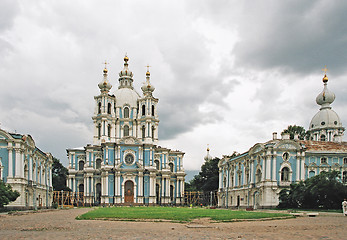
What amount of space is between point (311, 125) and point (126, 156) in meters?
37.2

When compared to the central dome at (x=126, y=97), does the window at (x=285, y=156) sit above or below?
below

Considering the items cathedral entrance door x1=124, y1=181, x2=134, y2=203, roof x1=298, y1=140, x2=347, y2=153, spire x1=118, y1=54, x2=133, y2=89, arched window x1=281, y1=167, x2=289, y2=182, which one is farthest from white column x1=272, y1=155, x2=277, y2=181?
spire x1=118, y1=54, x2=133, y2=89

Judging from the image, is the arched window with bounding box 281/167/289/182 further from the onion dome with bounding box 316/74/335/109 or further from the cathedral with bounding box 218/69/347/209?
the onion dome with bounding box 316/74/335/109

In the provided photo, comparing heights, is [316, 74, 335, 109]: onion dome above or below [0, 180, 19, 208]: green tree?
above

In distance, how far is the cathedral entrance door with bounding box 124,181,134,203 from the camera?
5978 centimetres

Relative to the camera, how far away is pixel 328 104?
224 ft

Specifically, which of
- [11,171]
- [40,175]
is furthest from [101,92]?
[11,171]

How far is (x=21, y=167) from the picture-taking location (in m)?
36.8

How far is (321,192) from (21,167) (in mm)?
29923

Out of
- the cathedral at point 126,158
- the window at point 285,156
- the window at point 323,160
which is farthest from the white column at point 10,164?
the window at point 323,160

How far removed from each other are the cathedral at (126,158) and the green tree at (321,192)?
29.8 m

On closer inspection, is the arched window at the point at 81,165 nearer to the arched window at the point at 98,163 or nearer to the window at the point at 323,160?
the arched window at the point at 98,163

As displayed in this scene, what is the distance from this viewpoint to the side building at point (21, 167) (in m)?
36.0

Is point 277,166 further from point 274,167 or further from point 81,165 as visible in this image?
point 81,165
